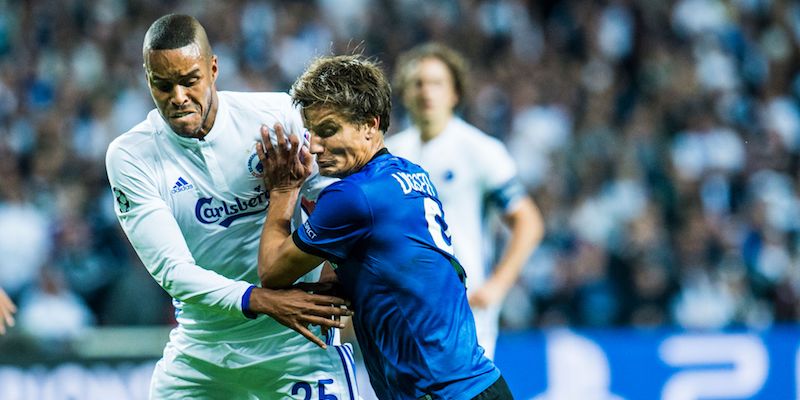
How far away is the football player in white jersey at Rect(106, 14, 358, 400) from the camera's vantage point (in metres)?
4.00

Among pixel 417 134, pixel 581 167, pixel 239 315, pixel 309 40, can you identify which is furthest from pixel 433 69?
pixel 309 40

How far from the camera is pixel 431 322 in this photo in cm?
365

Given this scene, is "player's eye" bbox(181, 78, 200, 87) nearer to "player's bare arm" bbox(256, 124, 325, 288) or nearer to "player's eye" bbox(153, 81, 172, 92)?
"player's eye" bbox(153, 81, 172, 92)

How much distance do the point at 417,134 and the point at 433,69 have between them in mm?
396

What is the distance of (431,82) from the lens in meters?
6.32

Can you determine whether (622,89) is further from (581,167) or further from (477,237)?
(477,237)

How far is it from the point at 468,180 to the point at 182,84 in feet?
8.62

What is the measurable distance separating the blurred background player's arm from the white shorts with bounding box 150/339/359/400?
1734mm

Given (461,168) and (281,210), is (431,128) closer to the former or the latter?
(461,168)

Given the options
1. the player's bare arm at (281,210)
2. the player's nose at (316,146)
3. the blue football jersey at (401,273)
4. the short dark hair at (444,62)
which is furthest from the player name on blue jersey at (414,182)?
the short dark hair at (444,62)

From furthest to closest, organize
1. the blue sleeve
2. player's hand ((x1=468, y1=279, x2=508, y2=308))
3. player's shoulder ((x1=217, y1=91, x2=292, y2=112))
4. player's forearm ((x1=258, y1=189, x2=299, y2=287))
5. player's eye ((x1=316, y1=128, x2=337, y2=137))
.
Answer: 1. player's hand ((x1=468, y1=279, x2=508, y2=308))
2. player's shoulder ((x1=217, y1=91, x2=292, y2=112))
3. player's forearm ((x1=258, y1=189, x2=299, y2=287))
4. player's eye ((x1=316, y1=128, x2=337, y2=137))
5. the blue sleeve

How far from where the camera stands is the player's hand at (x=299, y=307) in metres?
3.82

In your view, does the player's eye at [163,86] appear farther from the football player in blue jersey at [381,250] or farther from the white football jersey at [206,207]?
the football player in blue jersey at [381,250]

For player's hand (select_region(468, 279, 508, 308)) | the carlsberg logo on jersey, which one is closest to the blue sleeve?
Result: the carlsberg logo on jersey
